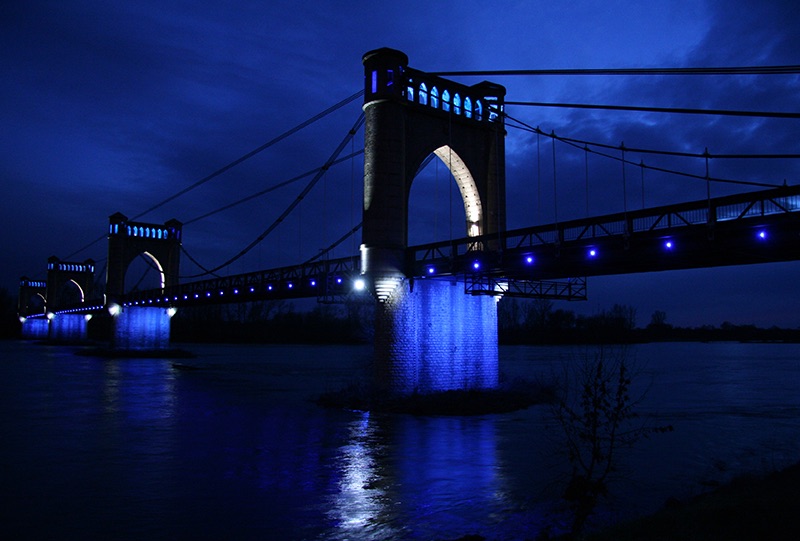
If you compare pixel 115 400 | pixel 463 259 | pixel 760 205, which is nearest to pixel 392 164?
pixel 463 259

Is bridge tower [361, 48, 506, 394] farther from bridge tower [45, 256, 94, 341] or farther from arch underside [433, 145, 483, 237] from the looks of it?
bridge tower [45, 256, 94, 341]

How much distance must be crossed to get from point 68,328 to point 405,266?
131364mm

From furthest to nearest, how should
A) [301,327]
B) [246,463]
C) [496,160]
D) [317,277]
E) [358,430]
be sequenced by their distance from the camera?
1. [301,327]
2. [317,277]
3. [496,160]
4. [358,430]
5. [246,463]

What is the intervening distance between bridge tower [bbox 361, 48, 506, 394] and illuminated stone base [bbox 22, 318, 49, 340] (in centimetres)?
15688

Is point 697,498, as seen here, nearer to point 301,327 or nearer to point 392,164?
point 392,164

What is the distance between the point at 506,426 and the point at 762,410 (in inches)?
622

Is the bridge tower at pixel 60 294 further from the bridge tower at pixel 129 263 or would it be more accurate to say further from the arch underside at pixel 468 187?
the arch underside at pixel 468 187

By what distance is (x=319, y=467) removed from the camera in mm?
18125

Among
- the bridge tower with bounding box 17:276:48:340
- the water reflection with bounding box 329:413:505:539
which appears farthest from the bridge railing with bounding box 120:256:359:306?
the bridge tower with bounding box 17:276:48:340

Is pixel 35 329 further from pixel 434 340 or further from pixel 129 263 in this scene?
pixel 434 340

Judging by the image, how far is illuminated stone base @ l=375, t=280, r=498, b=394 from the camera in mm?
29172

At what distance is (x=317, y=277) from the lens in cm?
4475

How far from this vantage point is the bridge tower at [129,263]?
8594 centimetres

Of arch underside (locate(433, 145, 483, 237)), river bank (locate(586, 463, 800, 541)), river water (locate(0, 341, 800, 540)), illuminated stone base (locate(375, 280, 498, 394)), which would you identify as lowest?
river water (locate(0, 341, 800, 540))
